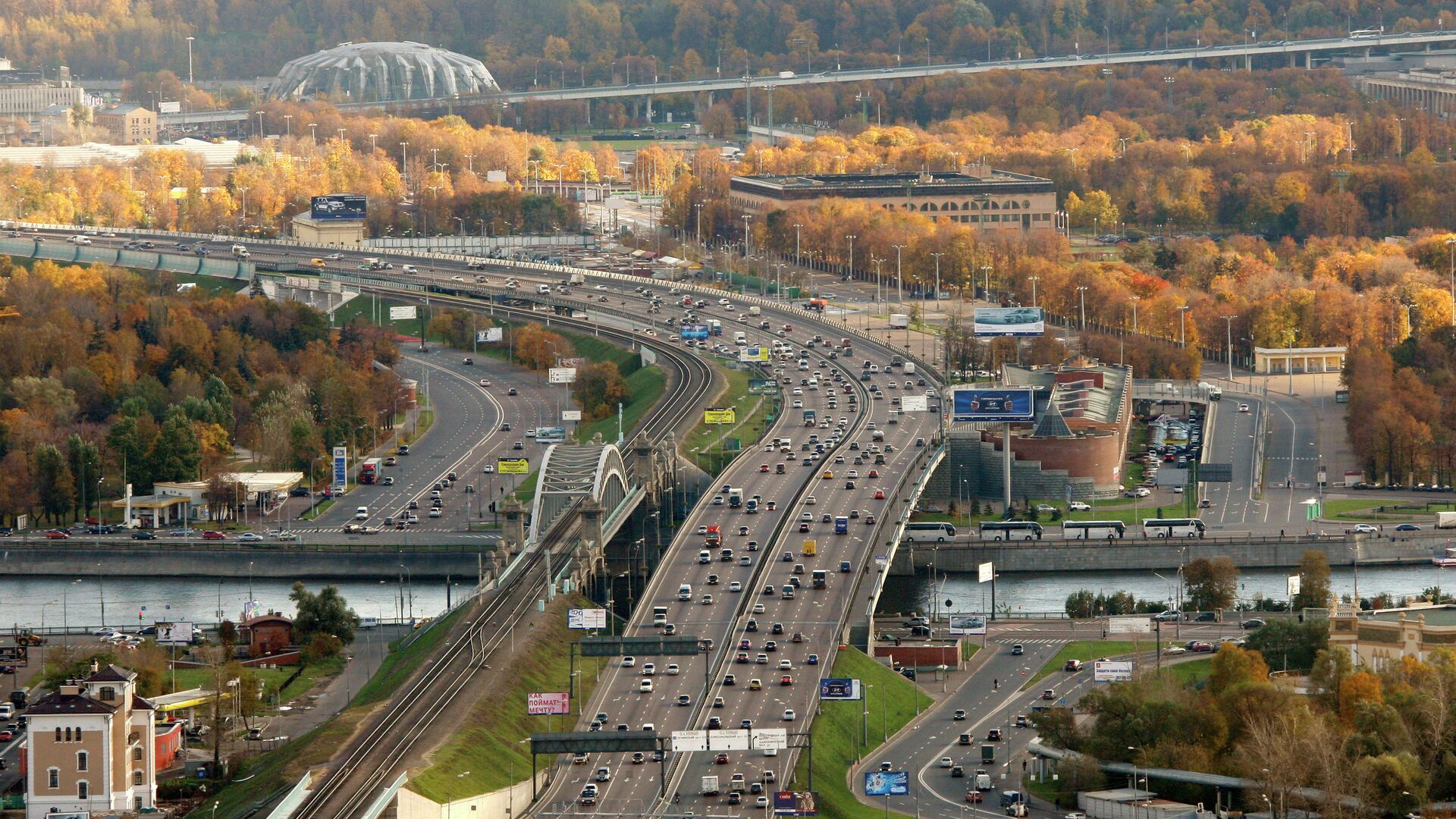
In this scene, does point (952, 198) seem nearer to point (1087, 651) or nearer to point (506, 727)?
point (1087, 651)

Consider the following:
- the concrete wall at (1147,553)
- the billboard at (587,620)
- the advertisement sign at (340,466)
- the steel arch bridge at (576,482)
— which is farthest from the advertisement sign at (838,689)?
the advertisement sign at (340,466)

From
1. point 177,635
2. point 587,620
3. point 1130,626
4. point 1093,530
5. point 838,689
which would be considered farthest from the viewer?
point 1093,530

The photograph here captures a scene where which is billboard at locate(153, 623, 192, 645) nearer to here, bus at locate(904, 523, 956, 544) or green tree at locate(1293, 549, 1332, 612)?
bus at locate(904, 523, 956, 544)

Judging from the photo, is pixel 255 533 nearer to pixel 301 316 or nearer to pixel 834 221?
pixel 301 316

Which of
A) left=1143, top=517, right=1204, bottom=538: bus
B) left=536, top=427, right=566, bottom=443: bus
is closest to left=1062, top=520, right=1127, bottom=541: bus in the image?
left=1143, top=517, right=1204, bottom=538: bus

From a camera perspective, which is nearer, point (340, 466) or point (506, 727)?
point (506, 727)

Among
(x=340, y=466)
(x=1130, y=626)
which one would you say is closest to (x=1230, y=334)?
(x=340, y=466)

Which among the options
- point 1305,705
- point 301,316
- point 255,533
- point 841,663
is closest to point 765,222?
point 301,316
